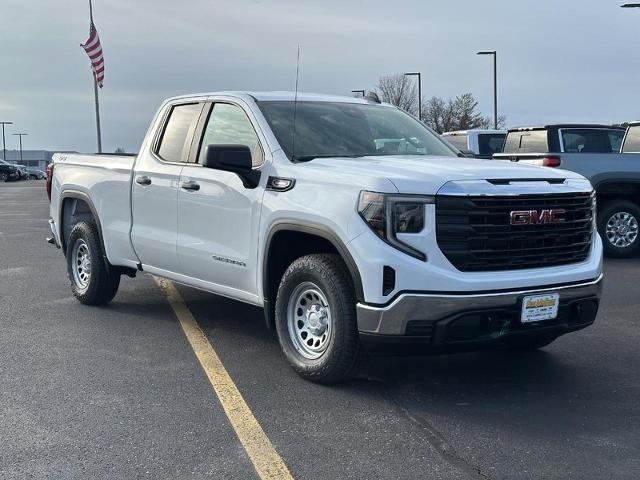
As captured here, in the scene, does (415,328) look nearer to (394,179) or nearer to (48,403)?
(394,179)

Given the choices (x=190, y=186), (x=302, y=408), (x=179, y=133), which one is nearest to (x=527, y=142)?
(x=179, y=133)

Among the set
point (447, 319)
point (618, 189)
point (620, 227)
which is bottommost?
point (620, 227)

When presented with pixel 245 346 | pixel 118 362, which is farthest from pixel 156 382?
pixel 245 346

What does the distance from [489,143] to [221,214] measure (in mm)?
11695

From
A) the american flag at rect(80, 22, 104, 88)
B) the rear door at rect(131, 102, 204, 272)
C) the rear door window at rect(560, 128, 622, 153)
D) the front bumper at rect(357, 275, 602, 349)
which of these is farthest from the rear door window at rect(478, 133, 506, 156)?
the american flag at rect(80, 22, 104, 88)

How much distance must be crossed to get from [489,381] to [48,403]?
2.88 m

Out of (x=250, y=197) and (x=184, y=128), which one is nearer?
(x=250, y=197)

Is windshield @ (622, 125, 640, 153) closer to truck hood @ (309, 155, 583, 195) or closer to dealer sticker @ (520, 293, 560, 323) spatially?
truck hood @ (309, 155, 583, 195)

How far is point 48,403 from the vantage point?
487 cm

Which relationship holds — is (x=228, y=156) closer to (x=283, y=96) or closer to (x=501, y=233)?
(x=283, y=96)

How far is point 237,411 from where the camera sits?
184 inches

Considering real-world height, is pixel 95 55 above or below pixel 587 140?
above

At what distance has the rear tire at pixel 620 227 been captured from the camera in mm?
11336

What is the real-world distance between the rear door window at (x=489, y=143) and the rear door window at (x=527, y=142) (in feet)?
12.3
